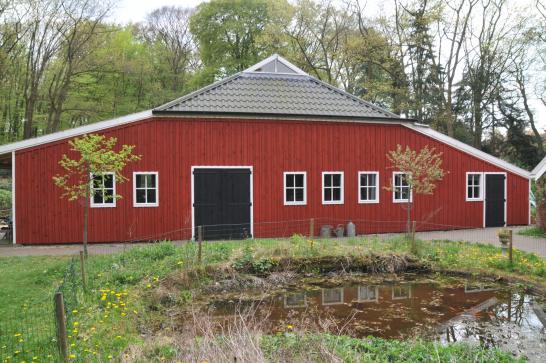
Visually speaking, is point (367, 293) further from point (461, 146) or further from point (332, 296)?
point (461, 146)

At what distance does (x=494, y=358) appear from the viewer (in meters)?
5.67

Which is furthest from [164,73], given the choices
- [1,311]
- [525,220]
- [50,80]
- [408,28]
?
[1,311]

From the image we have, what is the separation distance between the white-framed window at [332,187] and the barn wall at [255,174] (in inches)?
6.9

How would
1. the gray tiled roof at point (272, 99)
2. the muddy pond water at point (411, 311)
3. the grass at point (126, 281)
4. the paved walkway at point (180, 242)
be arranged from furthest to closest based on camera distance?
the gray tiled roof at point (272, 99) → the paved walkway at point (180, 242) → the muddy pond water at point (411, 311) → the grass at point (126, 281)

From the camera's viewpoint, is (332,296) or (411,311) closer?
(411,311)

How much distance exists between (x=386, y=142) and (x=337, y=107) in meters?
2.20

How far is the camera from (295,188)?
16.0 m

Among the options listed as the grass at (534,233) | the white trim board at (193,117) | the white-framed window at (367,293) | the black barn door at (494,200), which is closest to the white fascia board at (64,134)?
the white trim board at (193,117)

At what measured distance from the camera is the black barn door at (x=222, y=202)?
49.5ft

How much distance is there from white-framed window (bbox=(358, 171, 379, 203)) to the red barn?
0.05 metres

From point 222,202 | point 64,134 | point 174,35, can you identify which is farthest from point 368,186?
point 174,35

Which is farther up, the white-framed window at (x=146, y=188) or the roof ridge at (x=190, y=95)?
the roof ridge at (x=190, y=95)

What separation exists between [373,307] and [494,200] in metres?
11.5

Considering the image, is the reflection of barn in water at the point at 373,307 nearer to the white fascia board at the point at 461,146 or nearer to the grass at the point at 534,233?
the grass at the point at 534,233
